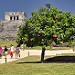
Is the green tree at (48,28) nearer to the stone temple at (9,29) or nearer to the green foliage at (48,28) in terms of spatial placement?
the green foliage at (48,28)

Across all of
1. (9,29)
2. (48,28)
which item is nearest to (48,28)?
(48,28)

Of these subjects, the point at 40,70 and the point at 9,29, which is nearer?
the point at 40,70

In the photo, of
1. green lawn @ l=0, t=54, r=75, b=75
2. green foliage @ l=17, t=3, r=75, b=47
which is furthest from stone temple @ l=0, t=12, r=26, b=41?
green lawn @ l=0, t=54, r=75, b=75

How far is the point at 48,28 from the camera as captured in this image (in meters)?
14.0

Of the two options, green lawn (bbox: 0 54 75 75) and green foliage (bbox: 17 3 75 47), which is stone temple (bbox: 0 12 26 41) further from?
green lawn (bbox: 0 54 75 75)

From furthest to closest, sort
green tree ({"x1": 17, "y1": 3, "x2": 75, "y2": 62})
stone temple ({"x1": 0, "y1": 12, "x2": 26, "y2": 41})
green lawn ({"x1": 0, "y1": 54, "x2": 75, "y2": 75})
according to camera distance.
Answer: stone temple ({"x1": 0, "y1": 12, "x2": 26, "y2": 41}), green tree ({"x1": 17, "y1": 3, "x2": 75, "y2": 62}), green lawn ({"x1": 0, "y1": 54, "x2": 75, "y2": 75})

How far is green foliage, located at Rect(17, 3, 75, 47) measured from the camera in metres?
14.1

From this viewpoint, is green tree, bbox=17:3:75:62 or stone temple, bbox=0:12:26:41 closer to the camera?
green tree, bbox=17:3:75:62

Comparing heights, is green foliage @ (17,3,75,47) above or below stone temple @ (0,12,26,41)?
below

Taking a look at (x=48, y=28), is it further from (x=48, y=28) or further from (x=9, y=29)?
(x=9, y=29)

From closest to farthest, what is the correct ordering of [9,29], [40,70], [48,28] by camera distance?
[40,70], [48,28], [9,29]

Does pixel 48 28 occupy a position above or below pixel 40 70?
above

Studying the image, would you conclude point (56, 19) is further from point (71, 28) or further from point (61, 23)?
point (71, 28)

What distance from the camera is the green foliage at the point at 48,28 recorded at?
1409 cm
